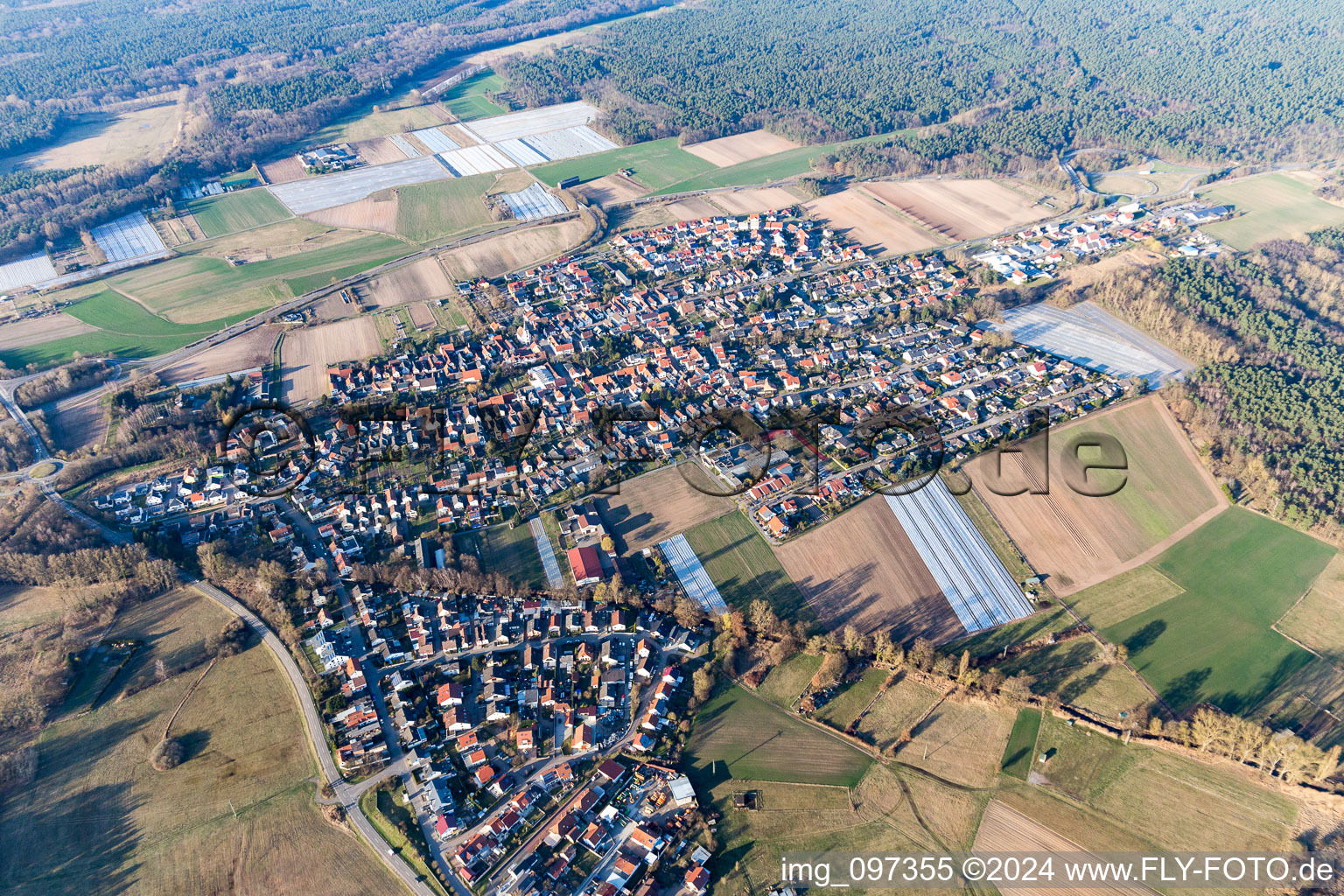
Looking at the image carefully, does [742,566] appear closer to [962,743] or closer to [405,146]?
[962,743]

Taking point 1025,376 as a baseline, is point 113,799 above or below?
A: above

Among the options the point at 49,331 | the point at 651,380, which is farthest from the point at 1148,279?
the point at 49,331

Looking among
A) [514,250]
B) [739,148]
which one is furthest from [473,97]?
[514,250]

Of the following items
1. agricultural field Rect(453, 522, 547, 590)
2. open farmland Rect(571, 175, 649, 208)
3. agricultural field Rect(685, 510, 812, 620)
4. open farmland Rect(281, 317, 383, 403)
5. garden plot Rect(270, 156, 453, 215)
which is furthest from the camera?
garden plot Rect(270, 156, 453, 215)

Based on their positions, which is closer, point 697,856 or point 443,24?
point 697,856

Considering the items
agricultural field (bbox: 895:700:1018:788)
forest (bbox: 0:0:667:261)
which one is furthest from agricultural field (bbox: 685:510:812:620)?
forest (bbox: 0:0:667:261)

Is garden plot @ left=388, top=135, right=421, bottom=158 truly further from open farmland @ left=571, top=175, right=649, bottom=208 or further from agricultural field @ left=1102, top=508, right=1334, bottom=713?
agricultural field @ left=1102, top=508, right=1334, bottom=713

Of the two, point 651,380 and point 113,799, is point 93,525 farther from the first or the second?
point 651,380

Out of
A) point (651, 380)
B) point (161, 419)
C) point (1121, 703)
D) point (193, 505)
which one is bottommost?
point (1121, 703)
